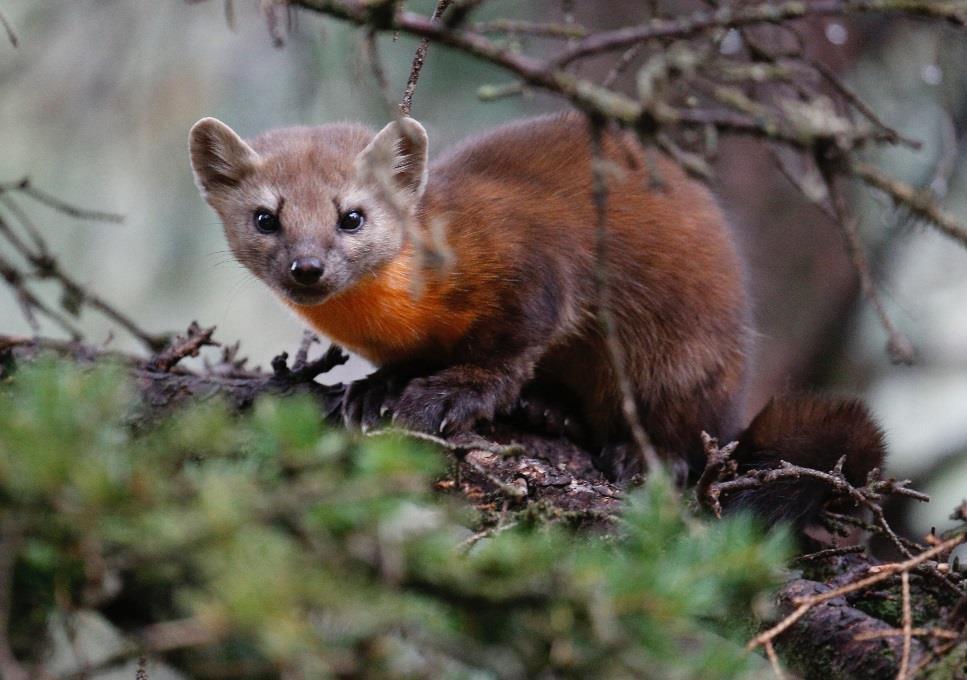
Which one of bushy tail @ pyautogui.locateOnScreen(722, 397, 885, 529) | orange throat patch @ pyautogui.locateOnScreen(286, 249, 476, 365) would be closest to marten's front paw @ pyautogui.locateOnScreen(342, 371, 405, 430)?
orange throat patch @ pyautogui.locateOnScreen(286, 249, 476, 365)

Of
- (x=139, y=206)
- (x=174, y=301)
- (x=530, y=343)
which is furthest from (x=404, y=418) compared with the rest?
(x=139, y=206)

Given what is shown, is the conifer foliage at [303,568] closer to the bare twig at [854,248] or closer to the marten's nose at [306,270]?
the bare twig at [854,248]

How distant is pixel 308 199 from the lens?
4.21 metres

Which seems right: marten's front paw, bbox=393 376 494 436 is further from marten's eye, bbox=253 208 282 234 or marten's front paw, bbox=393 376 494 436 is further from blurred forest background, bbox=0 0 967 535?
blurred forest background, bbox=0 0 967 535

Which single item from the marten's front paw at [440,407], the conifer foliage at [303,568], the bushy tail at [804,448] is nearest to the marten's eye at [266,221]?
the marten's front paw at [440,407]

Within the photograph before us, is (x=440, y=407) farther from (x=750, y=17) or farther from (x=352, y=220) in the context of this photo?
(x=750, y=17)

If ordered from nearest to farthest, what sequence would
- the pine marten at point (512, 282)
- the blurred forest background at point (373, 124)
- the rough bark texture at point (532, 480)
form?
the rough bark texture at point (532, 480), the pine marten at point (512, 282), the blurred forest background at point (373, 124)

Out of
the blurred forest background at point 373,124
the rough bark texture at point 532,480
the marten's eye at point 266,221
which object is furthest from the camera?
the blurred forest background at point 373,124

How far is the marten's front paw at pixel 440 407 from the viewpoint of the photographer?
380cm

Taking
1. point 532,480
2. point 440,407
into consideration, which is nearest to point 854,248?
point 532,480

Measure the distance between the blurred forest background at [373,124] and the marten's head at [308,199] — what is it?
1.13 metres

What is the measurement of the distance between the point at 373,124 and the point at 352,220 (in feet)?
10.5

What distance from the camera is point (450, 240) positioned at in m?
4.16

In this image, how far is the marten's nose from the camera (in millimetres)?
3926
